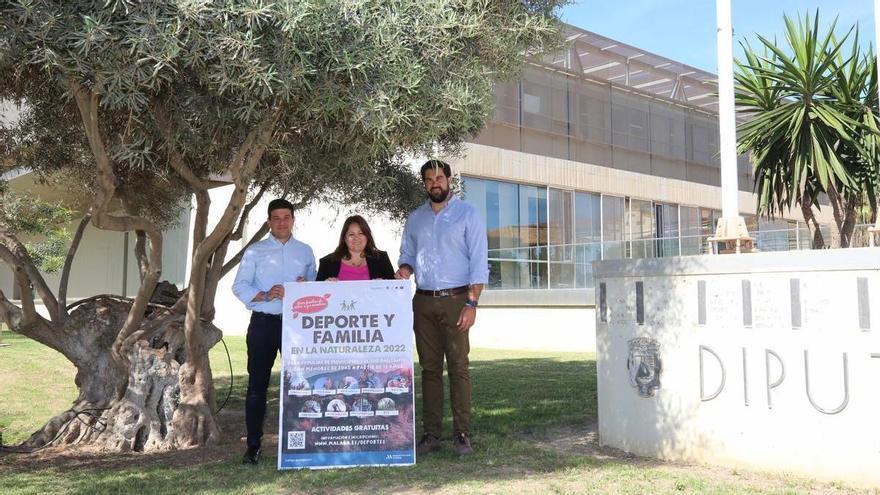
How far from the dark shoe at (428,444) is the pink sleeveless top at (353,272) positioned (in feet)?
3.98

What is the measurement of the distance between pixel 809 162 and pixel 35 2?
9.24 meters

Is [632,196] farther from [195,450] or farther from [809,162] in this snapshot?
[195,450]

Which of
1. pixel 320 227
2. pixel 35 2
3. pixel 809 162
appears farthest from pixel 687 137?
pixel 35 2

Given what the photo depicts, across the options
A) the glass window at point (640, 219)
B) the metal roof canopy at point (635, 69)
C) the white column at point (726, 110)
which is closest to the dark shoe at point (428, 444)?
the white column at point (726, 110)

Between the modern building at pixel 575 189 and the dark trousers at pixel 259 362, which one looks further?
the modern building at pixel 575 189

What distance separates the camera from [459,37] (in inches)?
185

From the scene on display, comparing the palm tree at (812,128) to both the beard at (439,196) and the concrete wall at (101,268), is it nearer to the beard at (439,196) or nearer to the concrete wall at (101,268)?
the beard at (439,196)

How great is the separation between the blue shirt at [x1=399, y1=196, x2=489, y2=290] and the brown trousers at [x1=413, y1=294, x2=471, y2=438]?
131mm

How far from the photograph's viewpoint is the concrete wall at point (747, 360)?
4281 millimetres

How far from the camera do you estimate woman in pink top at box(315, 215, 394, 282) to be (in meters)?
5.33

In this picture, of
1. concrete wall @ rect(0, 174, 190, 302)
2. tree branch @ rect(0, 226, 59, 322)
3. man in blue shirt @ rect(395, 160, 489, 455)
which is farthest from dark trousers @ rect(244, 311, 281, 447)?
concrete wall @ rect(0, 174, 190, 302)

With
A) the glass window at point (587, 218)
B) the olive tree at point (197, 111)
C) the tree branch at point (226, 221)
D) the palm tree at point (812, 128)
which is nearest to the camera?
the olive tree at point (197, 111)

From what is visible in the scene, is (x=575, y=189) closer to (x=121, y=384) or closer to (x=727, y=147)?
(x=727, y=147)

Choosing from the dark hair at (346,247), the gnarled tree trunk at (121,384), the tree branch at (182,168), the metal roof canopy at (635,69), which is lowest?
the gnarled tree trunk at (121,384)
